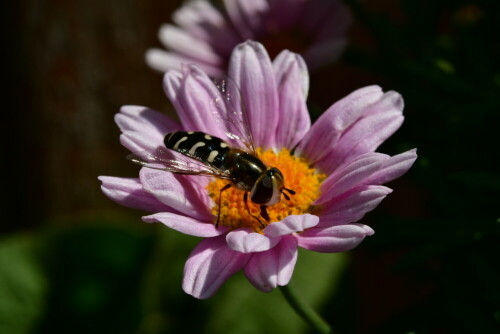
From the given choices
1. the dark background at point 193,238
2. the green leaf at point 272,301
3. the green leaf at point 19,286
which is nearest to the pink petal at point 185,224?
the dark background at point 193,238

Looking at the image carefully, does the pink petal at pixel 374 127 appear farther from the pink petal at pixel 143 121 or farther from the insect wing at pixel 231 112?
the pink petal at pixel 143 121

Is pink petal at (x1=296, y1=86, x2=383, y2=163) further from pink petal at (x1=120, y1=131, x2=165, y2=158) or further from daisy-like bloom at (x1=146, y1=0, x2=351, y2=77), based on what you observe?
daisy-like bloom at (x1=146, y1=0, x2=351, y2=77)

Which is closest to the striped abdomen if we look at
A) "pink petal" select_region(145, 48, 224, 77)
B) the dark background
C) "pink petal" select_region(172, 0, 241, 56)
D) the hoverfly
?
the hoverfly

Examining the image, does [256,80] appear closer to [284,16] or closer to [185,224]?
[185,224]

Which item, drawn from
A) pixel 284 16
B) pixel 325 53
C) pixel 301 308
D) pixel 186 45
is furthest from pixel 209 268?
pixel 284 16

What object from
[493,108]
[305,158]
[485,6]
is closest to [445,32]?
[485,6]
